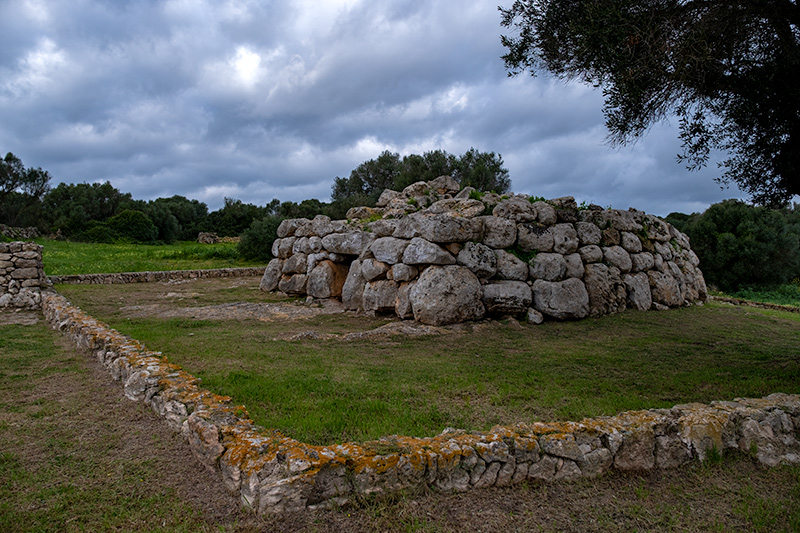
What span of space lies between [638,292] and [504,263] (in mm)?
3903

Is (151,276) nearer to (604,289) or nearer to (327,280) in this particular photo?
(327,280)

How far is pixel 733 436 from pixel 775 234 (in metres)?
24.0

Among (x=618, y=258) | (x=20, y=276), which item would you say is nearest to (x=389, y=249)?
(x=618, y=258)

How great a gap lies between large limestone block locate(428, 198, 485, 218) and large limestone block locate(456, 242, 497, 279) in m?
1.00

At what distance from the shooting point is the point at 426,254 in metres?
10.2

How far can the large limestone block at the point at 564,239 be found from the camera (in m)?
10.9

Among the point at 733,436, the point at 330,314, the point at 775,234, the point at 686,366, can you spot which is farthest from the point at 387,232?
the point at 775,234

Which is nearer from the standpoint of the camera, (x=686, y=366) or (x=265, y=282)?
(x=686, y=366)

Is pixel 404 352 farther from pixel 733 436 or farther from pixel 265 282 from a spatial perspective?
pixel 265 282

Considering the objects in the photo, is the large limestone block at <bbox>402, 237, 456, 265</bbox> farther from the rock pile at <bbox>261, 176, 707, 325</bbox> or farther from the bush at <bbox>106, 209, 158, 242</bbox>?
the bush at <bbox>106, 209, 158, 242</bbox>

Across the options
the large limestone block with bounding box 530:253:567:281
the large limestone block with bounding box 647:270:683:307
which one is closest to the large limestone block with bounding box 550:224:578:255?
the large limestone block with bounding box 530:253:567:281

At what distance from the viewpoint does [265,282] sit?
16062mm

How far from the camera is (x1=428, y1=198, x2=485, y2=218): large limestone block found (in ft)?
36.2

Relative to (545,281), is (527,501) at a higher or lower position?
lower
